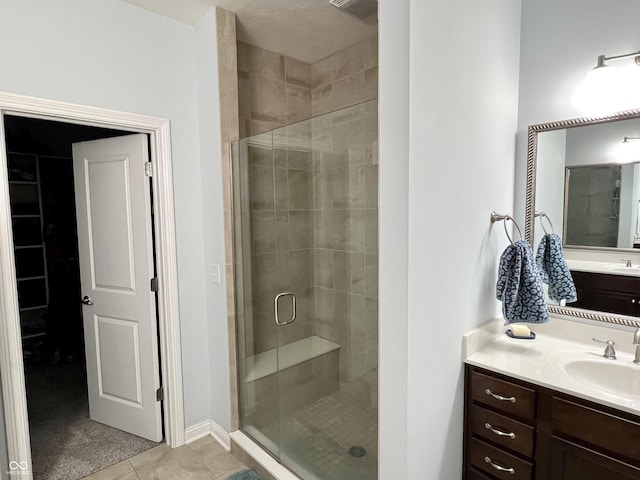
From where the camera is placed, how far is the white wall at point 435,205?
1.30m

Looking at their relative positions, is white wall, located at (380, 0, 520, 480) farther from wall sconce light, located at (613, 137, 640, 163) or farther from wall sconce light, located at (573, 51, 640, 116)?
wall sconce light, located at (613, 137, 640, 163)

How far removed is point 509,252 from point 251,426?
74.7 inches

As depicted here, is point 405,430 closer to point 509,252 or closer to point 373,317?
point 373,317

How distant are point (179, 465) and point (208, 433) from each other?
327 millimetres

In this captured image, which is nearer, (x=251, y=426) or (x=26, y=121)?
(x=251, y=426)

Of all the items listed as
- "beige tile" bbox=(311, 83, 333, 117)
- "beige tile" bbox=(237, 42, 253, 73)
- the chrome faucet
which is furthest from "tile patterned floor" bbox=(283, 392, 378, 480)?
"beige tile" bbox=(237, 42, 253, 73)

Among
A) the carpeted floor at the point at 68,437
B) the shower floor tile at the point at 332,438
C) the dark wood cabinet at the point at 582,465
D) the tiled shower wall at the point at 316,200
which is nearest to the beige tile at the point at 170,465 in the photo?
the carpeted floor at the point at 68,437

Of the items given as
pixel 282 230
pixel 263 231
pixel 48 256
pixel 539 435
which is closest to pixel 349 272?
pixel 282 230

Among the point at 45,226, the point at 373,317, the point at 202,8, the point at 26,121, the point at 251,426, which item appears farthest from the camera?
the point at 45,226

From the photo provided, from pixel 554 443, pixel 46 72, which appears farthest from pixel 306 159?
pixel 554 443

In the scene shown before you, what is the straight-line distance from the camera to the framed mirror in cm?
164

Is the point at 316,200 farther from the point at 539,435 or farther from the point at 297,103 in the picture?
the point at 539,435

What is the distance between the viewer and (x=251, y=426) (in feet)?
7.44

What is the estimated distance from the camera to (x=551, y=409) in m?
1.40
